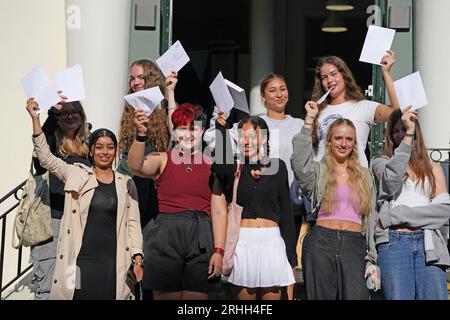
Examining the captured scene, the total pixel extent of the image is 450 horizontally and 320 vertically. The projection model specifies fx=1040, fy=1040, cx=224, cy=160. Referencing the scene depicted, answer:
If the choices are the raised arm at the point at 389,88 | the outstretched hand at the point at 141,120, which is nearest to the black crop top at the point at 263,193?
the outstretched hand at the point at 141,120

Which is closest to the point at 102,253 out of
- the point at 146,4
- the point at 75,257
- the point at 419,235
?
the point at 75,257

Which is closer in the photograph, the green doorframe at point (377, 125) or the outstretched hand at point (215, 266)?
the outstretched hand at point (215, 266)

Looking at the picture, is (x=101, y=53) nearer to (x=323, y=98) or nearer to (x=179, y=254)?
(x=323, y=98)

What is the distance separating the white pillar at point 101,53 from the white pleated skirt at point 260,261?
270 centimetres

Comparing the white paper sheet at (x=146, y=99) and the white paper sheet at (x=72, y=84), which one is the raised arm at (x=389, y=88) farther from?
the white paper sheet at (x=72, y=84)

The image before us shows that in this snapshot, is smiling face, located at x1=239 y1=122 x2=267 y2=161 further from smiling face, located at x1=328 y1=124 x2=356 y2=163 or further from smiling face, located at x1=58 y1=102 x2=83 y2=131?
smiling face, located at x1=58 y1=102 x2=83 y2=131

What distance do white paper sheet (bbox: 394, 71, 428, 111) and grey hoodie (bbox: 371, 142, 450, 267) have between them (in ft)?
1.16

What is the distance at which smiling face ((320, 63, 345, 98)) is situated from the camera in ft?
26.7

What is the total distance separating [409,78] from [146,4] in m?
3.67

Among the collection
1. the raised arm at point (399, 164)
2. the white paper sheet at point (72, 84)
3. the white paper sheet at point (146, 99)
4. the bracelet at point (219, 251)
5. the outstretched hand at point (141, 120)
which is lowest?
the bracelet at point (219, 251)

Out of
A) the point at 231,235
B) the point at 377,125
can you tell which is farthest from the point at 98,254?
the point at 377,125

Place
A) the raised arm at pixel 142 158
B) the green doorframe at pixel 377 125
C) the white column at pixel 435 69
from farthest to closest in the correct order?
the green doorframe at pixel 377 125
the white column at pixel 435 69
the raised arm at pixel 142 158

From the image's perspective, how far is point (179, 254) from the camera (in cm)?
752

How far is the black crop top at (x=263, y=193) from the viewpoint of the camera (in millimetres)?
7543
